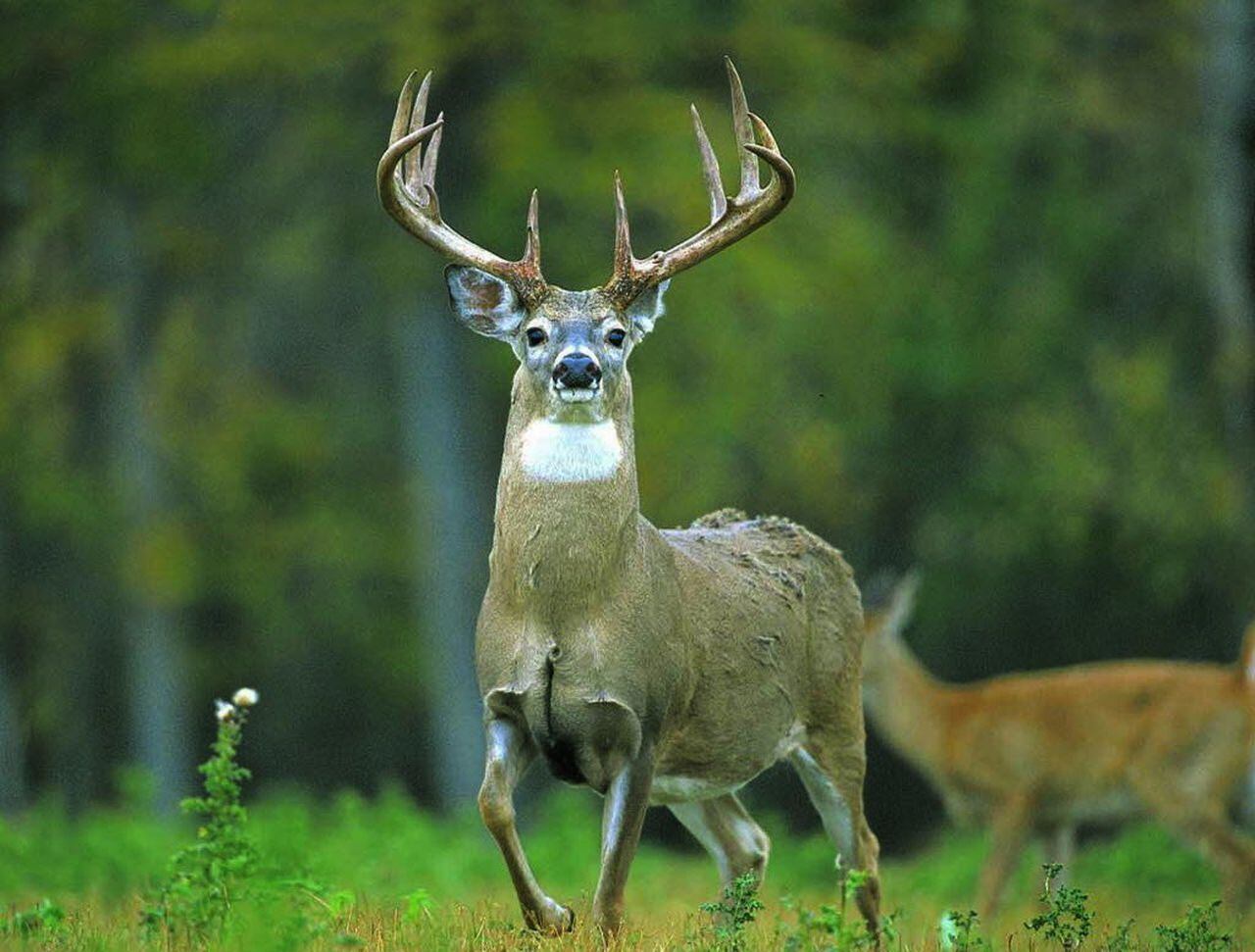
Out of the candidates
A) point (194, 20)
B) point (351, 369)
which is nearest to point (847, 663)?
point (194, 20)

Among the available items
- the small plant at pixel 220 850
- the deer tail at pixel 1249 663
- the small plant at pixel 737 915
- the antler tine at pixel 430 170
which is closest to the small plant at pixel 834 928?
the small plant at pixel 737 915

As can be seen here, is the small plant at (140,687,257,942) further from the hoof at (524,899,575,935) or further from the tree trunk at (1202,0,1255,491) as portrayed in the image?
the tree trunk at (1202,0,1255,491)

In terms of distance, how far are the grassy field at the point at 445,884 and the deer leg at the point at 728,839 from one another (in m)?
0.21

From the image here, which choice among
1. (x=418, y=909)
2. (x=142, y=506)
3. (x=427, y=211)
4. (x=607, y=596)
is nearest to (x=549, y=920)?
(x=418, y=909)

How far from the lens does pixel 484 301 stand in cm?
742

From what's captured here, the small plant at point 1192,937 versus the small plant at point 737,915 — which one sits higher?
the small plant at point 737,915

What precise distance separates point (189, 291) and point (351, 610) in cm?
576

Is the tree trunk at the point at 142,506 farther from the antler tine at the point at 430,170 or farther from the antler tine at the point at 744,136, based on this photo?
the antler tine at the point at 744,136

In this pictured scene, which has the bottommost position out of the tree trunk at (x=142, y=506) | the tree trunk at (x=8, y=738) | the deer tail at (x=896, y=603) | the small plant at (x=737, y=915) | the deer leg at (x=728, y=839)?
the tree trunk at (x=8, y=738)

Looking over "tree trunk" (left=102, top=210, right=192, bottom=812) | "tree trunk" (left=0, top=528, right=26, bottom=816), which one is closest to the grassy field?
→ "tree trunk" (left=0, top=528, right=26, bottom=816)

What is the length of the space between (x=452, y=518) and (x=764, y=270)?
335 centimetres

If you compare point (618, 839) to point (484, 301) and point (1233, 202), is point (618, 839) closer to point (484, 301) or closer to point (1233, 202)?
point (484, 301)

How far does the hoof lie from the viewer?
6.76 metres

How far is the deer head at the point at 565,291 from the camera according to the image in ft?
23.0
